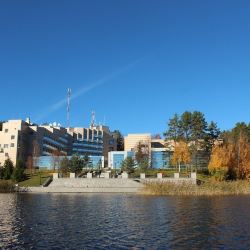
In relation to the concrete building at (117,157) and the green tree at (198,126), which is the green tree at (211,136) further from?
the concrete building at (117,157)

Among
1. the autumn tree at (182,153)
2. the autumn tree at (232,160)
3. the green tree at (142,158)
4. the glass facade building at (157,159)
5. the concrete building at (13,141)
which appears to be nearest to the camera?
the autumn tree at (232,160)

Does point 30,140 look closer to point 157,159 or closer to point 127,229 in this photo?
point 157,159

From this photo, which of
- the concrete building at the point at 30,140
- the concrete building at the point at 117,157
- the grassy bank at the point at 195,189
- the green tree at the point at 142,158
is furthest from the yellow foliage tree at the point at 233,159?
the concrete building at the point at 117,157

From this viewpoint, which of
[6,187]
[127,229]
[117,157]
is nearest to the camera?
[127,229]

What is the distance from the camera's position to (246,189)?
215 ft

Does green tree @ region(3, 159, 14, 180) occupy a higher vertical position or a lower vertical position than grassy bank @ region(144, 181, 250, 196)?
higher

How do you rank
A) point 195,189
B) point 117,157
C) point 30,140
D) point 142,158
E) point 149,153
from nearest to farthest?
point 195,189 < point 142,158 < point 149,153 < point 30,140 < point 117,157

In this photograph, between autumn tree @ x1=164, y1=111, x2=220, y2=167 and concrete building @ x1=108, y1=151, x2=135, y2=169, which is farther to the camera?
concrete building @ x1=108, y1=151, x2=135, y2=169

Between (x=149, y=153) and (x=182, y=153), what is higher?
(x=149, y=153)

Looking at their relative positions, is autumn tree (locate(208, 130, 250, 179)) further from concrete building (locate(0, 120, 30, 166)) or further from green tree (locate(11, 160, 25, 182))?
concrete building (locate(0, 120, 30, 166))

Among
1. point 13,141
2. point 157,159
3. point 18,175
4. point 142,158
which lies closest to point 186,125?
point 142,158

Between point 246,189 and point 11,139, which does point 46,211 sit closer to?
point 246,189

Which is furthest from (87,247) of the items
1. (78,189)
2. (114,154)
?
(114,154)

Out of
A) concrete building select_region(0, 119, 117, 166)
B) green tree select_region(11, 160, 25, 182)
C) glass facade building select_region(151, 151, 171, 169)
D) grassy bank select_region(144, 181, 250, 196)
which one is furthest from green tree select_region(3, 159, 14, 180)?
glass facade building select_region(151, 151, 171, 169)
